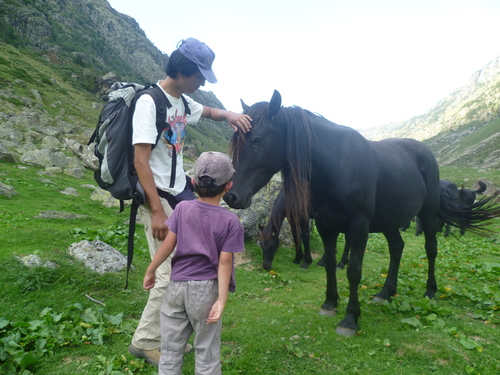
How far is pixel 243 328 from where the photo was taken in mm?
4266

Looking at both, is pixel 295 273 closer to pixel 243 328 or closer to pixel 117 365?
pixel 243 328

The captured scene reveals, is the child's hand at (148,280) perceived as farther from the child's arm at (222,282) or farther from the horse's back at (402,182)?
the horse's back at (402,182)

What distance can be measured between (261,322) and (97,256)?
2882mm

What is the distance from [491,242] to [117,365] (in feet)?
45.0

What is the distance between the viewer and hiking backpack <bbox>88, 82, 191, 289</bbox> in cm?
283

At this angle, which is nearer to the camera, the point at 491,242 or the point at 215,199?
the point at 215,199

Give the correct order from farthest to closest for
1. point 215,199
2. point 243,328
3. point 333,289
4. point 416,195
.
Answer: point 416,195, point 333,289, point 243,328, point 215,199

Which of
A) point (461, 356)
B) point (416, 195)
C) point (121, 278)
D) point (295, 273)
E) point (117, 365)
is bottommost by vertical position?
point (295, 273)

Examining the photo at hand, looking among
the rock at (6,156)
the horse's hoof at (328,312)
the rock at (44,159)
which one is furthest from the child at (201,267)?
the rock at (44,159)

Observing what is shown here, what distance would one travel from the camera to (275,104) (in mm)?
3697

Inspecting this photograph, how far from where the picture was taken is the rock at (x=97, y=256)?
5.02 meters

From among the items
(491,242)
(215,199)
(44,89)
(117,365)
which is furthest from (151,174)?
(44,89)

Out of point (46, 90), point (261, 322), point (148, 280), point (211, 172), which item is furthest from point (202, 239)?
point (46, 90)

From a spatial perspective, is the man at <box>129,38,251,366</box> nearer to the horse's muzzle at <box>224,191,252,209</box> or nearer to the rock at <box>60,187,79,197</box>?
the horse's muzzle at <box>224,191,252,209</box>
